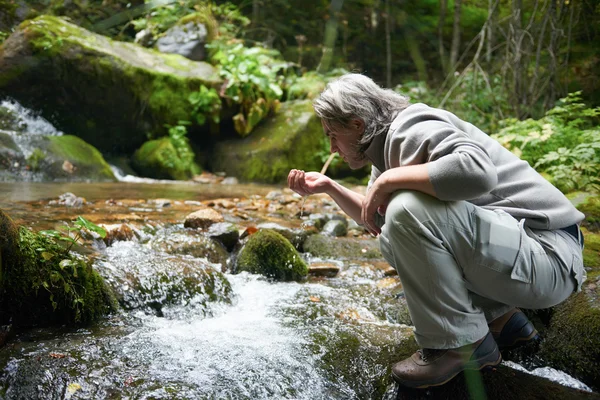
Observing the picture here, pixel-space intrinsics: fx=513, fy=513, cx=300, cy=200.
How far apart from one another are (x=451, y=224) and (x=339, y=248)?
243 centimetres

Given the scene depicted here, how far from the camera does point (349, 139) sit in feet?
6.37

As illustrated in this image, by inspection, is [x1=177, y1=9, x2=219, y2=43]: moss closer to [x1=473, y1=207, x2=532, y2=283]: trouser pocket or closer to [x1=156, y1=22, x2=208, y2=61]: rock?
[x1=156, y1=22, x2=208, y2=61]: rock

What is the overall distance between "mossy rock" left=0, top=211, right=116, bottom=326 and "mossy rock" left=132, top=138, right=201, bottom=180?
5.38 metres

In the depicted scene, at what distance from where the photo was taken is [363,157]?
1990 mm

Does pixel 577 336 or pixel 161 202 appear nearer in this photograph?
pixel 577 336

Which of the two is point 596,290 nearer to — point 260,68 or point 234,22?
point 260,68

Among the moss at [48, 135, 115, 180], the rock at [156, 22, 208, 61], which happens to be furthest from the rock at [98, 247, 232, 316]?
the rock at [156, 22, 208, 61]

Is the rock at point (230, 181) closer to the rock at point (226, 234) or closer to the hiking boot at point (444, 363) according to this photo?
the rock at point (226, 234)

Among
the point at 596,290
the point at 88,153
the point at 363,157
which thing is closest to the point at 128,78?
the point at 88,153

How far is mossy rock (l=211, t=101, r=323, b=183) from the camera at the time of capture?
26.0 feet

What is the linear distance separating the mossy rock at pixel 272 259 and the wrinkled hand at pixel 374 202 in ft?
4.83

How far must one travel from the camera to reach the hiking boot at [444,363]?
175 centimetres

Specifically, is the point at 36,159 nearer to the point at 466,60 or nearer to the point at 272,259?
the point at 272,259

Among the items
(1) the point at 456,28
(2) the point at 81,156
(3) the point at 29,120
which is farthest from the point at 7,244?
(1) the point at 456,28
